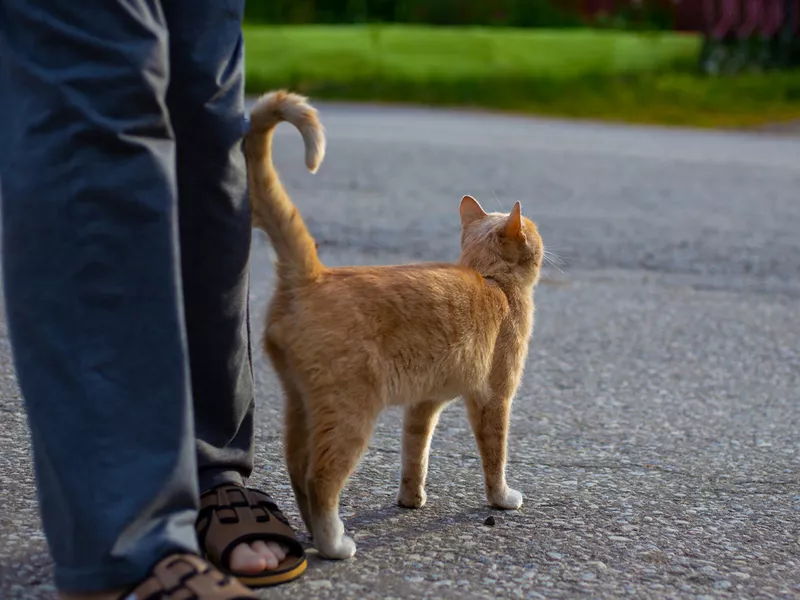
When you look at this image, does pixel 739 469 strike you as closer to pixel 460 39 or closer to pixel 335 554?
pixel 335 554

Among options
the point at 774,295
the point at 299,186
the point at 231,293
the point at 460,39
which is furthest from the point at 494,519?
the point at 460,39

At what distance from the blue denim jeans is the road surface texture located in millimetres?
353

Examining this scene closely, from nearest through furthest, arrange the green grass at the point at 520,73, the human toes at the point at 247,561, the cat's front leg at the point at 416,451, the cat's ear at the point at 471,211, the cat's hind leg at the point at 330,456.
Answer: the human toes at the point at 247,561, the cat's hind leg at the point at 330,456, the cat's front leg at the point at 416,451, the cat's ear at the point at 471,211, the green grass at the point at 520,73

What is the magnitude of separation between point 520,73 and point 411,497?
718 inches

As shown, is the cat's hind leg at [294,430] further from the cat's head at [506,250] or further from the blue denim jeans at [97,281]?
the cat's head at [506,250]

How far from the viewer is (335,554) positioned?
2268 millimetres

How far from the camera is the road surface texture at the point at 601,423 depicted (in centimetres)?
229

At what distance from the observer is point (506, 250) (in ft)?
9.39

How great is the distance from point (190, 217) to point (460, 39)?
19971mm

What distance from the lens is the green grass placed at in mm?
17688

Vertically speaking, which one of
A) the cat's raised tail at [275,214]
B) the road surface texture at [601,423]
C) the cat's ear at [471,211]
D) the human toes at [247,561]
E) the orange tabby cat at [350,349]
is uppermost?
the cat's raised tail at [275,214]

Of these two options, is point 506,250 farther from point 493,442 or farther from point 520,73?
point 520,73

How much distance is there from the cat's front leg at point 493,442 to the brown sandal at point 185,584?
940mm

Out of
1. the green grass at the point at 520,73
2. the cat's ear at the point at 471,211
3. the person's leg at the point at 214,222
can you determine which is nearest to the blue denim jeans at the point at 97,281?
the person's leg at the point at 214,222
